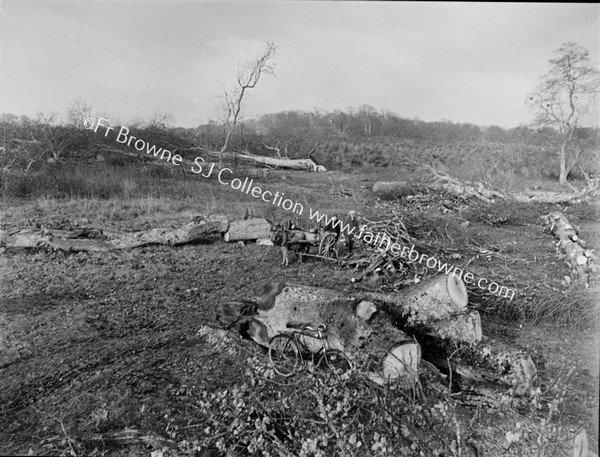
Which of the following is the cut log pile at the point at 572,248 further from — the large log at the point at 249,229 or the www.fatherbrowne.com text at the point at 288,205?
the large log at the point at 249,229

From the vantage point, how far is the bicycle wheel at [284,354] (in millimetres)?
2285

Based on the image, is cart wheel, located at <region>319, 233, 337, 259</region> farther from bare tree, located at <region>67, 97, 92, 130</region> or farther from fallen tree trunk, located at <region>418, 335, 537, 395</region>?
bare tree, located at <region>67, 97, 92, 130</region>

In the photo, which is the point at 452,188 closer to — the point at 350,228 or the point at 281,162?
the point at 350,228

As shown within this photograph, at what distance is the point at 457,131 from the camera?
2979 mm

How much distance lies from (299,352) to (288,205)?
1.52m

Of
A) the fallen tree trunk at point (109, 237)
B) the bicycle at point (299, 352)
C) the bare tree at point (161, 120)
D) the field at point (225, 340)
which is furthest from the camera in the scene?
the bare tree at point (161, 120)

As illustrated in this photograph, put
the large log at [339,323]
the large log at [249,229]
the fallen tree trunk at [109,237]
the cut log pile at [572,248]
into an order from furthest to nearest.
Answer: the large log at [249,229] → the cut log pile at [572,248] → the fallen tree trunk at [109,237] → the large log at [339,323]

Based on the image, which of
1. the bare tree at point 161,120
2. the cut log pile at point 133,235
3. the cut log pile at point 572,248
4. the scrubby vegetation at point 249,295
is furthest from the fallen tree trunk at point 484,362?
the bare tree at point 161,120

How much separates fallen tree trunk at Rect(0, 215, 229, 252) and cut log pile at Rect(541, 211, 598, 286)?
10.3 feet

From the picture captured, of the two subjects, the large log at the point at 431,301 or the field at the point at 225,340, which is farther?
the large log at the point at 431,301

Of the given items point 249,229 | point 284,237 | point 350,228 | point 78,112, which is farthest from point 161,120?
point 350,228

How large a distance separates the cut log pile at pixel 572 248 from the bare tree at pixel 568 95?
76cm

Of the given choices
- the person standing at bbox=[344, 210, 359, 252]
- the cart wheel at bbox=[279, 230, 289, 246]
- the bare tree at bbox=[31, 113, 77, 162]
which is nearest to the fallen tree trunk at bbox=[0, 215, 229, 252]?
the cart wheel at bbox=[279, 230, 289, 246]

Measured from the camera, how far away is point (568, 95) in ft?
8.49
